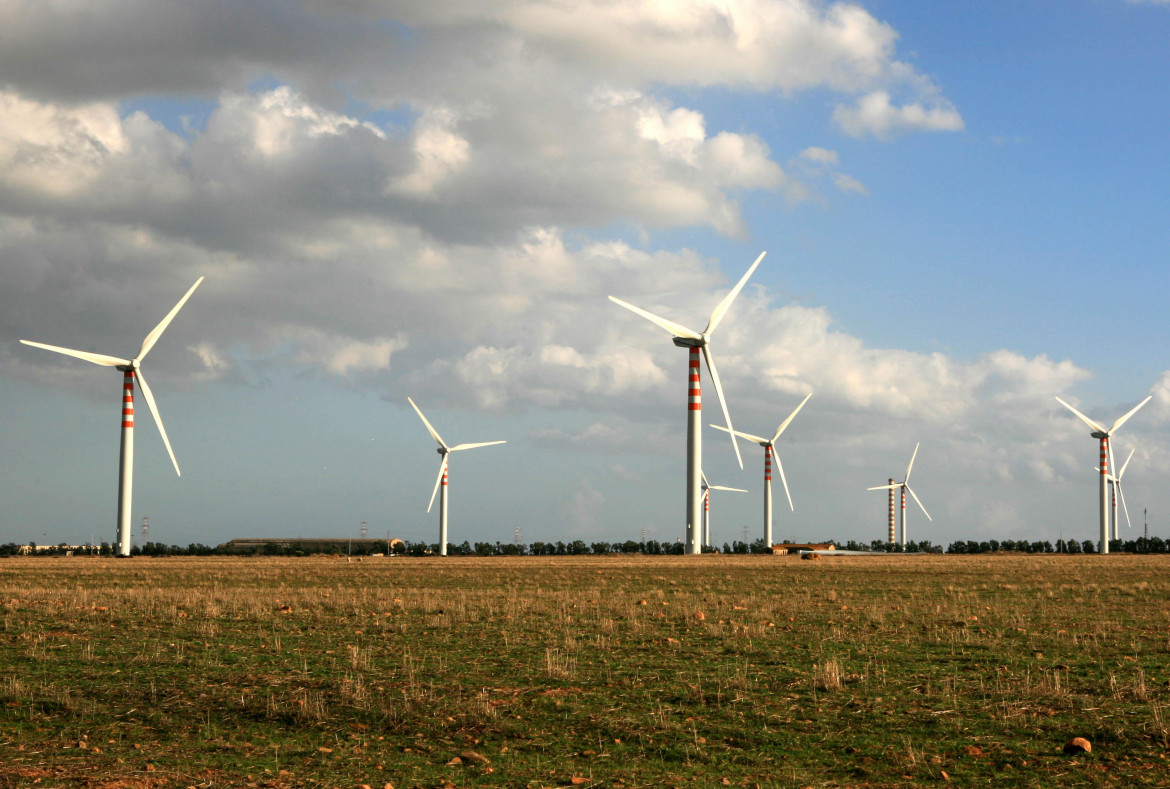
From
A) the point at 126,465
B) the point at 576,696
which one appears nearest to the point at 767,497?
the point at 126,465

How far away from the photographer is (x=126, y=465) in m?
107

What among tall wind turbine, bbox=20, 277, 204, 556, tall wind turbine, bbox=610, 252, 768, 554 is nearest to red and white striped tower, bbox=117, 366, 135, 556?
tall wind turbine, bbox=20, 277, 204, 556

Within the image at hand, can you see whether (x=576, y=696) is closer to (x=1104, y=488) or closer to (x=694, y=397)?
(x=694, y=397)

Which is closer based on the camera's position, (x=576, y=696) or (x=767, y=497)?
(x=576, y=696)

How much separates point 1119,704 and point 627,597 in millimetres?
24884

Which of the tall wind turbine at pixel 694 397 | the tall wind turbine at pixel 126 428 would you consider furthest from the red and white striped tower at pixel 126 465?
the tall wind turbine at pixel 694 397

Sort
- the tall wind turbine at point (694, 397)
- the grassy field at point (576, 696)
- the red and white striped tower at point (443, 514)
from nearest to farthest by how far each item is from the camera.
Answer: the grassy field at point (576, 696)
the tall wind turbine at point (694, 397)
the red and white striped tower at point (443, 514)

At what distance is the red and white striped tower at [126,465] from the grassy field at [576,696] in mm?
76796

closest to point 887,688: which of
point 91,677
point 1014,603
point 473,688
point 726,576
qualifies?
point 473,688

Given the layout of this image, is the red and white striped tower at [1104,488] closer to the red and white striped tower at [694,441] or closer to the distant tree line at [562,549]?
the distant tree line at [562,549]

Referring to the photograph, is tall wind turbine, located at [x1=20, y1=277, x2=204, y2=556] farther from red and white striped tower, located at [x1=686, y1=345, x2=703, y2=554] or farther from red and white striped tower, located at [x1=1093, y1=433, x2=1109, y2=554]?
red and white striped tower, located at [x1=1093, y1=433, x2=1109, y2=554]

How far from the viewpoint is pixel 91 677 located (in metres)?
21.3

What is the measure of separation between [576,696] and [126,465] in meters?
99.2

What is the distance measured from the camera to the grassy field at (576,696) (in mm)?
14875
